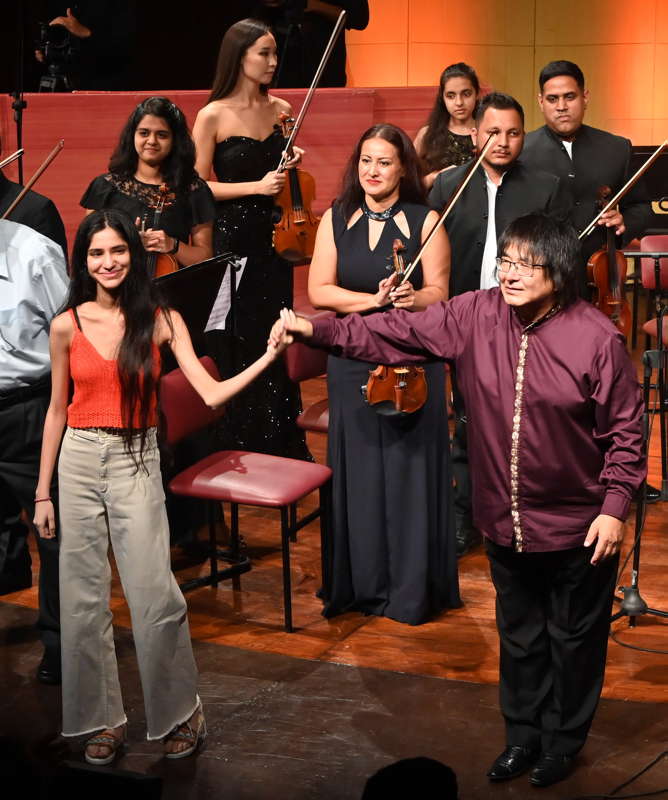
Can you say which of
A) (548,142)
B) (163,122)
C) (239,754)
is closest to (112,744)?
(239,754)

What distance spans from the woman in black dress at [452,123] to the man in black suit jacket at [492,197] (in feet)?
2.76

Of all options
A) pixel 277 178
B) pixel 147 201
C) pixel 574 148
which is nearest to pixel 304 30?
pixel 277 178

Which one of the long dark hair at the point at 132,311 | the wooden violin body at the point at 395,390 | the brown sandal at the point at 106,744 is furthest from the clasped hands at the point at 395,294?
the brown sandal at the point at 106,744

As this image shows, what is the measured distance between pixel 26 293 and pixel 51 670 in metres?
1.16

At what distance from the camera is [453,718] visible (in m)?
3.50

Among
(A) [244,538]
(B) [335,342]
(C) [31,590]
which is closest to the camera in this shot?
(B) [335,342]

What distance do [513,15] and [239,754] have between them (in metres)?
7.64

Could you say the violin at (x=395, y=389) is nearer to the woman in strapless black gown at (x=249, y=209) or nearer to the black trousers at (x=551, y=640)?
the woman in strapless black gown at (x=249, y=209)

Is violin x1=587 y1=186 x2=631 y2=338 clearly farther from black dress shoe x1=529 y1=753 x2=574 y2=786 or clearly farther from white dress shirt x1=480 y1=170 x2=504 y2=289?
black dress shoe x1=529 y1=753 x2=574 y2=786

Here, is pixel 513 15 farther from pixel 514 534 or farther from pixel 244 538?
pixel 514 534

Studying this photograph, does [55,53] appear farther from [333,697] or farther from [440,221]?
[333,697]

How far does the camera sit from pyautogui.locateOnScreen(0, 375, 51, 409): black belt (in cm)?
377

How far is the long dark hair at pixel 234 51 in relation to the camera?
4.79 metres

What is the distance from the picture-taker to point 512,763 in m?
3.16
